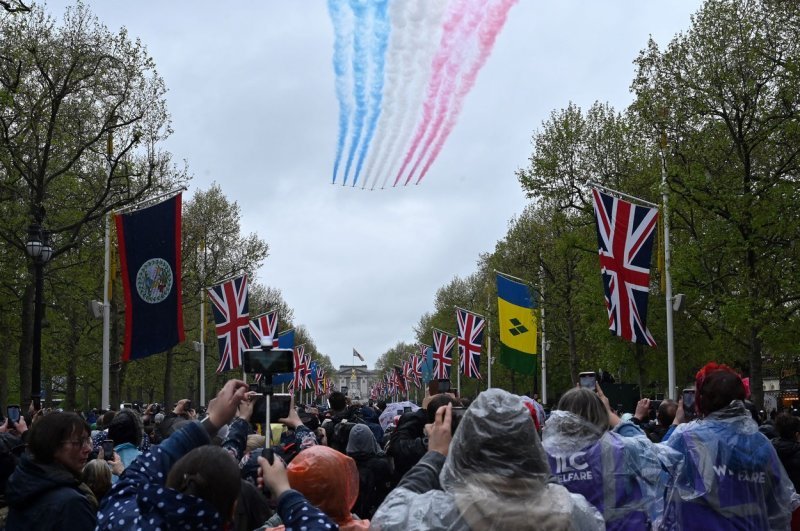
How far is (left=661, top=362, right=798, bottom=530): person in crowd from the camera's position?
5641mm

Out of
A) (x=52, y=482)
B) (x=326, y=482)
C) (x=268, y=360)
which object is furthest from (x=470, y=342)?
(x=326, y=482)

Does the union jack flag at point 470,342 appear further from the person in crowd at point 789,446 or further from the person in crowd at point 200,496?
the person in crowd at point 200,496

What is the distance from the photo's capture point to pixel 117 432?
7211 mm

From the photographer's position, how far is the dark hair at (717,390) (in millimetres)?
5746

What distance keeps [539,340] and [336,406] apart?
136 ft

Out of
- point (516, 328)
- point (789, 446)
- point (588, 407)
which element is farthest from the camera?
point (516, 328)

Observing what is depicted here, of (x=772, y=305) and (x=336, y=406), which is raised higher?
(x=772, y=305)

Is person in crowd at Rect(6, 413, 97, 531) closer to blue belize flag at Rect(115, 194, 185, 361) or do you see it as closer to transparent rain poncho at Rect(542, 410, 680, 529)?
transparent rain poncho at Rect(542, 410, 680, 529)

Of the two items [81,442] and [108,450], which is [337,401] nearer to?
[108,450]

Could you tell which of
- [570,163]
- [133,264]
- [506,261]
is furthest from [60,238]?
[506,261]

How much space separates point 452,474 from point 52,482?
7.28 ft

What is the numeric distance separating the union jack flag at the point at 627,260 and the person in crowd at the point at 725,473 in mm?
15380

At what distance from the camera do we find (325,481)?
3875 millimetres

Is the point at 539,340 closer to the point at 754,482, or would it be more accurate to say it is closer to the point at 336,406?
the point at 336,406
